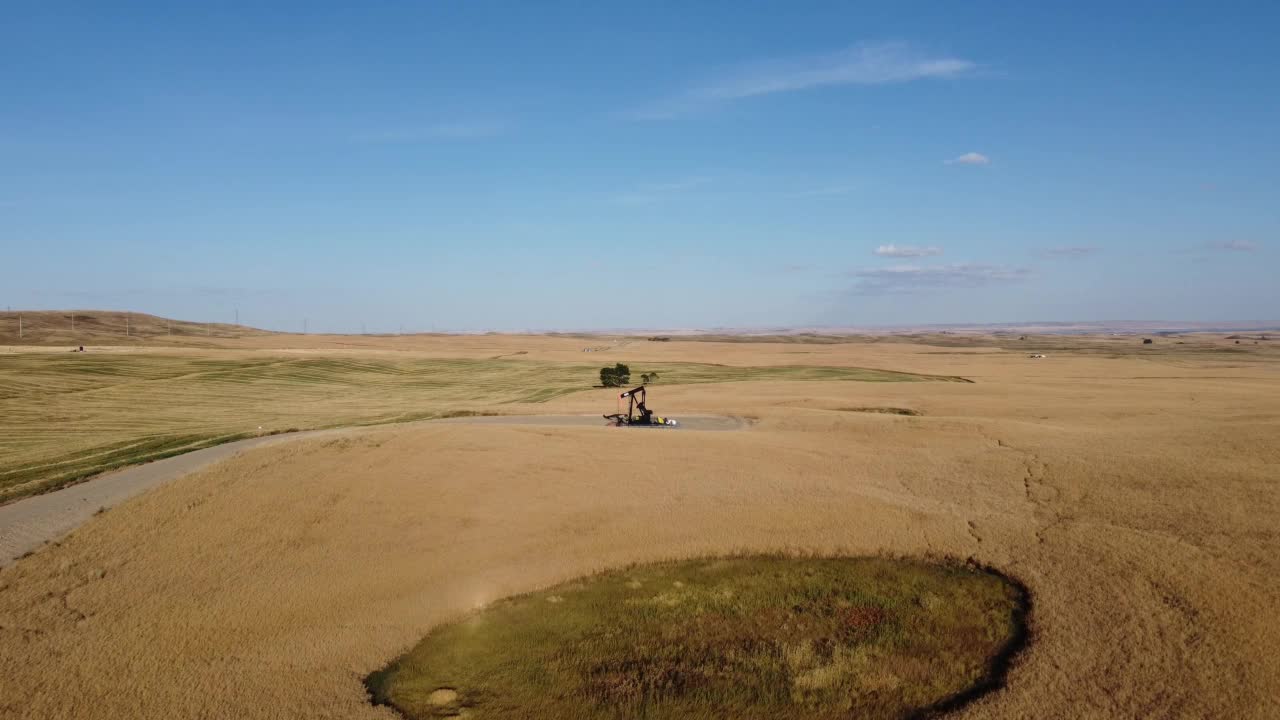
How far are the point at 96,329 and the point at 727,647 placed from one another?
156 metres

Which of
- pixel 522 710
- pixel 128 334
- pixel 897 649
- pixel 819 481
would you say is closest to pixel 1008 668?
pixel 897 649

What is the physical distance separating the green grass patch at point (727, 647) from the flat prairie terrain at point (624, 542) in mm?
701

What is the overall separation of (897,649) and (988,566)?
492 centimetres

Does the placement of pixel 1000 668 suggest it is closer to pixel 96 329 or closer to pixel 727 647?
pixel 727 647

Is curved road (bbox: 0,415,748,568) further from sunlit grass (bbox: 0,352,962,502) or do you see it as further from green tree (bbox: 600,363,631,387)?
green tree (bbox: 600,363,631,387)

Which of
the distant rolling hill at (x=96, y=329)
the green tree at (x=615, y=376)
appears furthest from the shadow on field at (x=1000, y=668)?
the distant rolling hill at (x=96, y=329)

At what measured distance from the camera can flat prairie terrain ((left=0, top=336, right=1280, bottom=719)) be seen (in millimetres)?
11852

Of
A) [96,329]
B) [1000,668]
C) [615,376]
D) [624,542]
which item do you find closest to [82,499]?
[624,542]

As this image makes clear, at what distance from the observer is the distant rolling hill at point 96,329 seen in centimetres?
11275

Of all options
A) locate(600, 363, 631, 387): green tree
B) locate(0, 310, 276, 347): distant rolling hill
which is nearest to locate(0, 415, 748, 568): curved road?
locate(600, 363, 631, 387): green tree

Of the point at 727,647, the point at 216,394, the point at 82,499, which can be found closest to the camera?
the point at 727,647

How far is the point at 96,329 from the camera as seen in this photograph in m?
132

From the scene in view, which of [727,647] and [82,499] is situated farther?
[82,499]

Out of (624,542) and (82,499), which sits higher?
(82,499)
